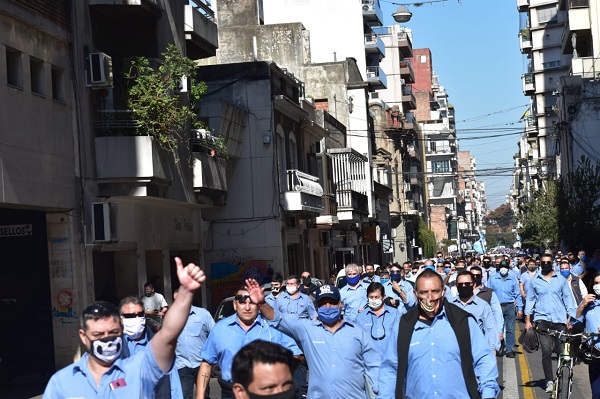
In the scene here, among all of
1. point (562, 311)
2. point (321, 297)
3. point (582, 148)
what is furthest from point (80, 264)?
point (582, 148)

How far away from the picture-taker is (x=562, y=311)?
1719cm

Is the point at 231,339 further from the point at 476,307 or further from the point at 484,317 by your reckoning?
the point at 484,317

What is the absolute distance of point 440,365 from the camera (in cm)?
778

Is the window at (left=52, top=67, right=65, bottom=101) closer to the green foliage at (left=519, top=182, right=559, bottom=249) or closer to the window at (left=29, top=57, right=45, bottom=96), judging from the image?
the window at (left=29, top=57, right=45, bottom=96)

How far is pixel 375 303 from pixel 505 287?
9.81 meters

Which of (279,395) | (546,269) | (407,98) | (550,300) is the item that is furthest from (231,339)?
(407,98)

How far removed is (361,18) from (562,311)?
5353cm

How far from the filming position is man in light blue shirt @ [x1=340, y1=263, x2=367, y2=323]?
17.3m

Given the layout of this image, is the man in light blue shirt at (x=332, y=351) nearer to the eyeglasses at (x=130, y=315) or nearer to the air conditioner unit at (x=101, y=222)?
the eyeglasses at (x=130, y=315)

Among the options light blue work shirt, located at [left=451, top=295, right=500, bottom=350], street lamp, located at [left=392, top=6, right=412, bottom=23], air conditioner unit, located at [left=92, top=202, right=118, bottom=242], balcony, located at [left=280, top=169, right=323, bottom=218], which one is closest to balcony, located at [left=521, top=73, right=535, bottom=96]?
street lamp, located at [left=392, top=6, right=412, bottom=23]

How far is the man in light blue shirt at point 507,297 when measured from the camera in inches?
861

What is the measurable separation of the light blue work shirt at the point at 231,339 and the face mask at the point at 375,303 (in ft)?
10.9

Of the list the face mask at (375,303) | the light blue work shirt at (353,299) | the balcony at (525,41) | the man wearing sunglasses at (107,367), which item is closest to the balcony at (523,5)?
the balcony at (525,41)

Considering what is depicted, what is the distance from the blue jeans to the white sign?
8822mm
